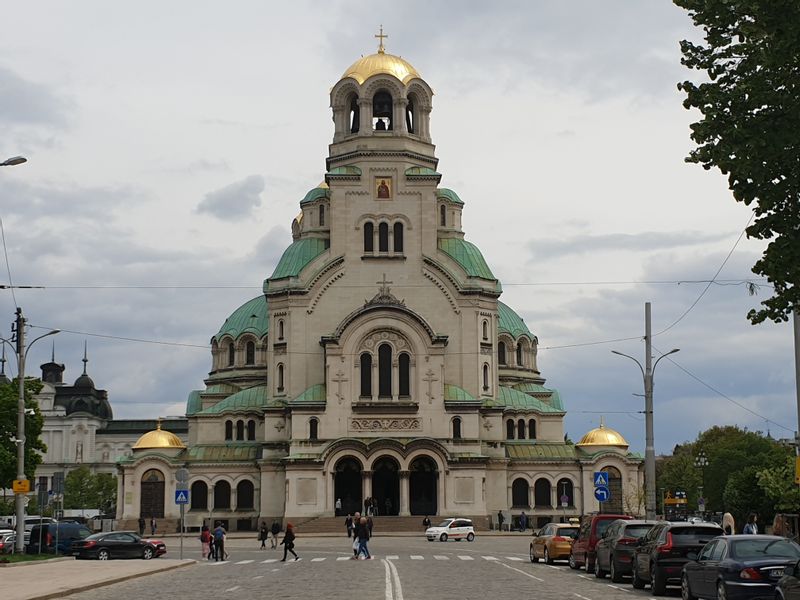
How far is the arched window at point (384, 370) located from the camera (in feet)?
283

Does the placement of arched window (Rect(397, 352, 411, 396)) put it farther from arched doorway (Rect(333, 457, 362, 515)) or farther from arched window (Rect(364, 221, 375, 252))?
arched window (Rect(364, 221, 375, 252))

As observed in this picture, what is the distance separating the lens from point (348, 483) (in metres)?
87.2

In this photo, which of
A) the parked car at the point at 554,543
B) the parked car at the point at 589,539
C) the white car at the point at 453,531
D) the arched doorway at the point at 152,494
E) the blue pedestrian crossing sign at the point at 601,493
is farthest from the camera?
the arched doorway at the point at 152,494

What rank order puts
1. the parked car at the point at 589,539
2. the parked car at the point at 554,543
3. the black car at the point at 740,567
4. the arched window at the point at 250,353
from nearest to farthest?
the black car at the point at 740,567 < the parked car at the point at 589,539 < the parked car at the point at 554,543 < the arched window at the point at 250,353

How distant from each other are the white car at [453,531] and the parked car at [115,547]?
2182cm

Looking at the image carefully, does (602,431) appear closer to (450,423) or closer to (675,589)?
(450,423)

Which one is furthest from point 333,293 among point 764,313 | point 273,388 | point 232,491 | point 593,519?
point 764,313

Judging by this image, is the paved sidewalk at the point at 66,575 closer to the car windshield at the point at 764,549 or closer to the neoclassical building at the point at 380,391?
the car windshield at the point at 764,549

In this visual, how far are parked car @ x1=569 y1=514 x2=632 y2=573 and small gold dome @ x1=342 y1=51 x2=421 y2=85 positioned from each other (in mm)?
55443

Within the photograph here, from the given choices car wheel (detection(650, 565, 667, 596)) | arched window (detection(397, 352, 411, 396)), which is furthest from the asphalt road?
arched window (detection(397, 352, 411, 396))

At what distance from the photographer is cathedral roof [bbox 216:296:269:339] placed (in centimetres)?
10125

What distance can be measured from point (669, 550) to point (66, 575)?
17.3 meters

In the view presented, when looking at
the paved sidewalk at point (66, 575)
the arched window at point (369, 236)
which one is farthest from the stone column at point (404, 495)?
the paved sidewalk at point (66, 575)

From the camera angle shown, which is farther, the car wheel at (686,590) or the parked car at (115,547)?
the parked car at (115,547)
